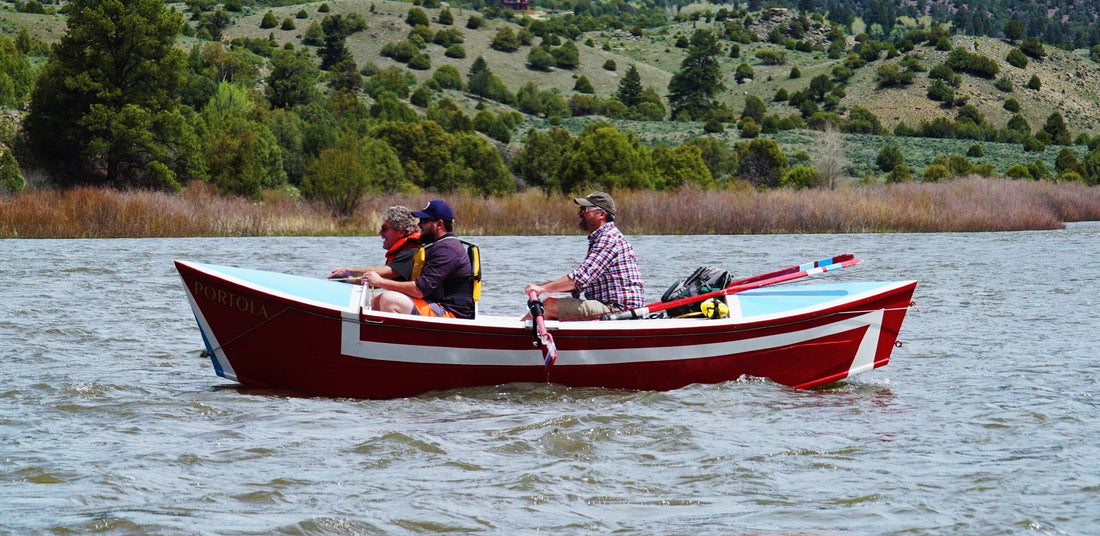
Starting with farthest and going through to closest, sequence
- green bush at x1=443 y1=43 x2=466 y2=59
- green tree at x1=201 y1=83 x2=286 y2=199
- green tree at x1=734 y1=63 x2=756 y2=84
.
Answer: green tree at x1=734 y1=63 x2=756 y2=84 → green bush at x1=443 y1=43 x2=466 y2=59 → green tree at x1=201 y1=83 x2=286 y2=199

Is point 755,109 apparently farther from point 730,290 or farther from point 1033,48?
point 730,290

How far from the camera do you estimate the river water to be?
20.4ft

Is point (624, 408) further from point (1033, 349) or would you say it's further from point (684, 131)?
point (684, 131)

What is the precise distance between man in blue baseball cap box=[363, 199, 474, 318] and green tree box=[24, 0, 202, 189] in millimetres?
31458

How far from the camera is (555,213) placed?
103 ft

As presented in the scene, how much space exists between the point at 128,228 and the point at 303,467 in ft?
77.7

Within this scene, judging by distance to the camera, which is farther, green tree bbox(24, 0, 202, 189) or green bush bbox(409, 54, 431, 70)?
green bush bbox(409, 54, 431, 70)

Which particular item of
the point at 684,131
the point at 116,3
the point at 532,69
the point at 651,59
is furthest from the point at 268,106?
the point at 651,59

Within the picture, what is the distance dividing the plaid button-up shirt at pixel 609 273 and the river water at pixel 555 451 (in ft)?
2.66

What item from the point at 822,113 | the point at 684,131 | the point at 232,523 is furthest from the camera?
the point at 822,113

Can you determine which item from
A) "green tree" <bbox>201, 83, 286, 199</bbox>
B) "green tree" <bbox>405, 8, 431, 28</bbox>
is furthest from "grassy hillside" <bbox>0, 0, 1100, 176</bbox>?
"green tree" <bbox>201, 83, 286, 199</bbox>

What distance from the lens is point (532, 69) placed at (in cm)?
10575

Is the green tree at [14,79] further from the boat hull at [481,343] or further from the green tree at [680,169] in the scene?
the boat hull at [481,343]

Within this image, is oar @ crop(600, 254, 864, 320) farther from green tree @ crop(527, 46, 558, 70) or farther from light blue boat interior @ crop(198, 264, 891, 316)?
green tree @ crop(527, 46, 558, 70)
